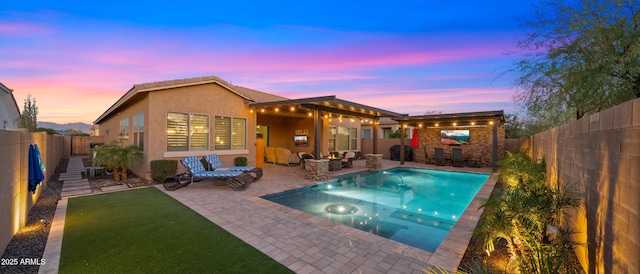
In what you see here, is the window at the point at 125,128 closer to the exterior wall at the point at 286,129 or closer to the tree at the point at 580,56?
the exterior wall at the point at 286,129

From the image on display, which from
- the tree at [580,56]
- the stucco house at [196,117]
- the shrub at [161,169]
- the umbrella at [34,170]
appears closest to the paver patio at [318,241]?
the umbrella at [34,170]

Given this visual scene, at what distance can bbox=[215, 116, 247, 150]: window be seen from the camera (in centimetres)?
1046

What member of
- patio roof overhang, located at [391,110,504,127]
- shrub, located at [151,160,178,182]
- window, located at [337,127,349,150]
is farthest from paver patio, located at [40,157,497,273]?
window, located at [337,127,349,150]

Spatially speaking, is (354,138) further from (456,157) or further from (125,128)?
(125,128)

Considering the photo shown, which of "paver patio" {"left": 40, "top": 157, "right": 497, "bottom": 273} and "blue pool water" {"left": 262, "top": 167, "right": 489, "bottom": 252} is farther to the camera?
"blue pool water" {"left": 262, "top": 167, "right": 489, "bottom": 252}

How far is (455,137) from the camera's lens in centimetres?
1739

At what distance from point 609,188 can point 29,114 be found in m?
29.7

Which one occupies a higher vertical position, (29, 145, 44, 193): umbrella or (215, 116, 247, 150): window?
(215, 116, 247, 150): window

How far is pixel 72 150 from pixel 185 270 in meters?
27.3

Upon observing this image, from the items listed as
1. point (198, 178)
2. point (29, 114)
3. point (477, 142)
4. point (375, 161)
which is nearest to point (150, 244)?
point (198, 178)

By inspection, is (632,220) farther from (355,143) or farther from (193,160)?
(355,143)

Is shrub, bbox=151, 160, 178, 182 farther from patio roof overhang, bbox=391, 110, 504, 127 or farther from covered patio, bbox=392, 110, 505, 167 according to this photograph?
covered patio, bbox=392, 110, 505, 167

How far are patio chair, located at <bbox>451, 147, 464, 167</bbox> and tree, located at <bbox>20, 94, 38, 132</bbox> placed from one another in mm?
29321

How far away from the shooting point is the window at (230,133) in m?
10.5
